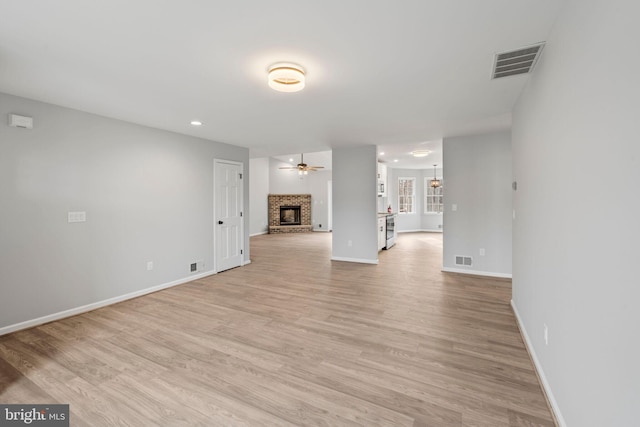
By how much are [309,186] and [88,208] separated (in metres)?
9.51

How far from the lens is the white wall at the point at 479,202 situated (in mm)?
4871

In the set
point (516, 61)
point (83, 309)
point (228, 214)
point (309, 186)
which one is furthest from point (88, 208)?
point (309, 186)

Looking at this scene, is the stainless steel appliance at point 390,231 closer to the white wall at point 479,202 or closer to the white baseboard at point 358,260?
the white baseboard at point 358,260

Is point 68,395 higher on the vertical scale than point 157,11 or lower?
lower

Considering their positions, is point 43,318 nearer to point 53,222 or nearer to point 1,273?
point 1,273

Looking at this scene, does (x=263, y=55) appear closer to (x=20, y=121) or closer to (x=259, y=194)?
(x=20, y=121)

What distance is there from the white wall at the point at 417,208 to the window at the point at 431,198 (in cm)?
13

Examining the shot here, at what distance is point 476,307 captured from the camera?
351 centimetres

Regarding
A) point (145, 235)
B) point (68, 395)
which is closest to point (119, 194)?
point (145, 235)

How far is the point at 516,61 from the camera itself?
232 centimetres

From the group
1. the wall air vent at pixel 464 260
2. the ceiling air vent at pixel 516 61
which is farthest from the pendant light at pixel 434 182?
the ceiling air vent at pixel 516 61

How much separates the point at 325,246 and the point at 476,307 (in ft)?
17.4

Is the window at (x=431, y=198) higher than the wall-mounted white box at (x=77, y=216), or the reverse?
the window at (x=431, y=198)

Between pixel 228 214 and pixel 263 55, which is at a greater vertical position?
pixel 263 55
